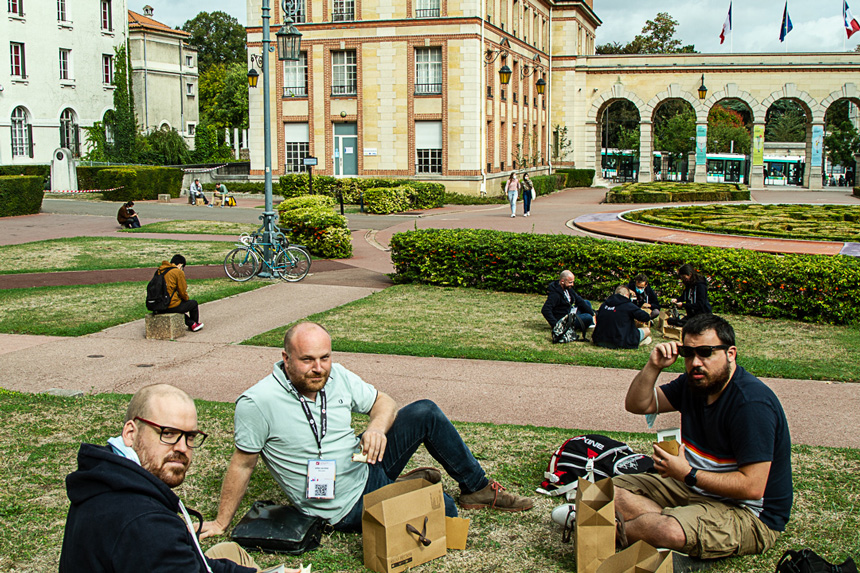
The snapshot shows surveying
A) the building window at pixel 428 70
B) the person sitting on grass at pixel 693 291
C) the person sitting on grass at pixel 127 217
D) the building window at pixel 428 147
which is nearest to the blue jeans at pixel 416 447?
the person sitting on grass at pixel 693 291

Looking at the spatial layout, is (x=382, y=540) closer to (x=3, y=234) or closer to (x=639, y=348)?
(x=639, y=348)

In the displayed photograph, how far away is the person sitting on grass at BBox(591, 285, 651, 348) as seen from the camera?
11469mm

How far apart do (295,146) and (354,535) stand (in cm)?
4004

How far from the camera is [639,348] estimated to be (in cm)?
1162

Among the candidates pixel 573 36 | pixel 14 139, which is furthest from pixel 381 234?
pixel 573 36

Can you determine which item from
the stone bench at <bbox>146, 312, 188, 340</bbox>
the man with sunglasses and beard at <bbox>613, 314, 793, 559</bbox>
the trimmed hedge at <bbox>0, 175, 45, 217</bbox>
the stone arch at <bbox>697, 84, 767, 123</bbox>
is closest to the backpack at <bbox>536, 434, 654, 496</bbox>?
the man with sunglasses and beard at <bbox>613, 314, 793, 559</bbox>

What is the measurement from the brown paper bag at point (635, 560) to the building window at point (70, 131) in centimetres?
5154

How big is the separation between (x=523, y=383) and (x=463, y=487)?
4143 millimetres

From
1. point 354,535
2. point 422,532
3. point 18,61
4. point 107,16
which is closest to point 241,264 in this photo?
point 354,535

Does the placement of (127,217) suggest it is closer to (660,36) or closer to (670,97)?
(670,97)

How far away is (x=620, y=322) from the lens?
37.9 ft

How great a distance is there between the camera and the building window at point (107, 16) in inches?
2045

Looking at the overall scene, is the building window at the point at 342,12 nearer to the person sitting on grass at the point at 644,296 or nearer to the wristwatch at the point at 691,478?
the person sitting on grass at the point at 644,296

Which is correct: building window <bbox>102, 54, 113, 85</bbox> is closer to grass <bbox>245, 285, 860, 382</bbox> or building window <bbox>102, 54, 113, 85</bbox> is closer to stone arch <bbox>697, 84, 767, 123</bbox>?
stone arch <bbox>697, 84, 767, 123</bbox>
